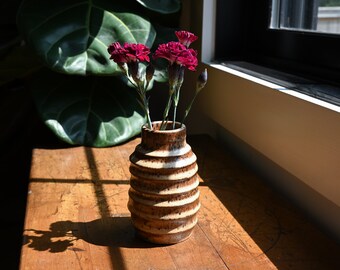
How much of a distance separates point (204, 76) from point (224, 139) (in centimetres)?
72

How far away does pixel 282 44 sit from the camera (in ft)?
4.33

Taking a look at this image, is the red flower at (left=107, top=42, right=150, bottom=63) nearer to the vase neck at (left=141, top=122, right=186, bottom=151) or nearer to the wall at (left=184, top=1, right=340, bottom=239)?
the vase neck at (left=141, top=122, right=186, bottom=151)

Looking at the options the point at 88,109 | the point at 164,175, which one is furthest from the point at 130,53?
the point at 88,109

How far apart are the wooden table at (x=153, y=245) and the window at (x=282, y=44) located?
0.25 meters

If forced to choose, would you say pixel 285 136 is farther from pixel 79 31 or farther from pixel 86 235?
pixel 79 31

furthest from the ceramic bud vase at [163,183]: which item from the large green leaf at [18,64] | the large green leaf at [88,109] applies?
the large green leaf at [18,64]

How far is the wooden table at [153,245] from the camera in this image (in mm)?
815

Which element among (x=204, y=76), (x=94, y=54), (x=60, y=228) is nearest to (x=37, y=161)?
(x=94, y=54)

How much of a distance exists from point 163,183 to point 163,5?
2.74 feet

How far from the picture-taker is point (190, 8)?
1609 millimetres

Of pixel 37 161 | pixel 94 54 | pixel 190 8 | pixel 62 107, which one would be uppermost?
pixel 190 8

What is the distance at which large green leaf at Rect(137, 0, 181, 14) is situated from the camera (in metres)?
1.47

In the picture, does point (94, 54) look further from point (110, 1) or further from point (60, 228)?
point (60, 228)

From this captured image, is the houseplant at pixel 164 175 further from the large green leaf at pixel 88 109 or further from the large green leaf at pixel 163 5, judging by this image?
the large green leaf at pixel 163 5
